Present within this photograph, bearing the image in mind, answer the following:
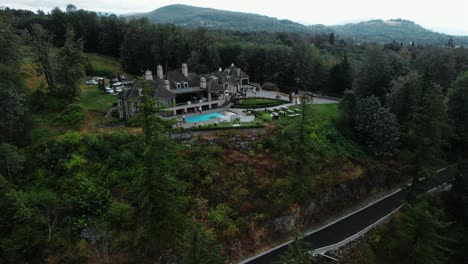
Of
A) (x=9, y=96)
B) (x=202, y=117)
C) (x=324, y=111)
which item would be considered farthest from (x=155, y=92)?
(x=324, y=111)

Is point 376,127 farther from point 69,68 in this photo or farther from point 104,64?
point 104,64

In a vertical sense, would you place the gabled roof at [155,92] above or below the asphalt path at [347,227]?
above

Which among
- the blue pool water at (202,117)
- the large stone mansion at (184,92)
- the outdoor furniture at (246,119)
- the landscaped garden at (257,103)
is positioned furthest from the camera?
the landscaped garden at (257,103)

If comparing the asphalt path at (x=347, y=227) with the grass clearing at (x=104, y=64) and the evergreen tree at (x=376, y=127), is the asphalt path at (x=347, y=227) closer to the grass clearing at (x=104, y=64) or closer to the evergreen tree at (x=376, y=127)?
the evergreen tree at (x=376, y=127)

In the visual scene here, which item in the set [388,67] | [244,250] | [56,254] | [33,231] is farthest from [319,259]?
[388,67]

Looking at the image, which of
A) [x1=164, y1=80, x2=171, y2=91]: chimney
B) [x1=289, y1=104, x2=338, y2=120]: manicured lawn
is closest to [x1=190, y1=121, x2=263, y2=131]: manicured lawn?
[x1=289, y1=104, x2=338, y2=120]: manicured lawn

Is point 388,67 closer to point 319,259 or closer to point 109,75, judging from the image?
point 319,259

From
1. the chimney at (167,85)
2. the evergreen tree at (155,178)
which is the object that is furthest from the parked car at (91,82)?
the evergreen tree at (155,178)
